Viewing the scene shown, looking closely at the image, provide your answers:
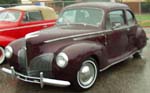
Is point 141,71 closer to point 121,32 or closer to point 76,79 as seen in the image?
point 121,32

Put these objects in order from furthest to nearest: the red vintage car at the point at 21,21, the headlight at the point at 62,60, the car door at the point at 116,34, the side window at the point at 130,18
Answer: the red vintage car at the point at 21,21 < the side window at the point at 130,18 < the car door at the point at 116,34 < the headlight at the point at 62,60

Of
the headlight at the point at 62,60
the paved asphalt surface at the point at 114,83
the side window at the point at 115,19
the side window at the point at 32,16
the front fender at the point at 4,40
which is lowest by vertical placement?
the paved asphalt surface at the point at 114,83

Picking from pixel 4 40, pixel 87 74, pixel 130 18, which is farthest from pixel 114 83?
pixel 4 40

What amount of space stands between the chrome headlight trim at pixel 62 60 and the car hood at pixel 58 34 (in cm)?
52

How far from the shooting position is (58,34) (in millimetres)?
6262

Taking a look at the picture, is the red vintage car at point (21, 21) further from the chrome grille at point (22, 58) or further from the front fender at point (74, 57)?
the front fender at point (74, 57)

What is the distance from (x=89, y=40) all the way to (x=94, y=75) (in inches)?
31.5

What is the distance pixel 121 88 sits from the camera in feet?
20.2

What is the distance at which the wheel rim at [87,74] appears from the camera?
233 inches

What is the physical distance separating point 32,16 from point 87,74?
15.0ft

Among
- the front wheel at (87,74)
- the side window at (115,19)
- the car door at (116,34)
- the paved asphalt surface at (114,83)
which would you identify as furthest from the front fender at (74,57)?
the side window at (115,19)

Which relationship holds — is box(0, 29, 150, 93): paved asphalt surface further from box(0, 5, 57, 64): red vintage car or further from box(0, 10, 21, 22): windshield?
box(0, 10, 21, 22): windshield

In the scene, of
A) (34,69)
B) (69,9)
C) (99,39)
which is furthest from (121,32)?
(34,69)

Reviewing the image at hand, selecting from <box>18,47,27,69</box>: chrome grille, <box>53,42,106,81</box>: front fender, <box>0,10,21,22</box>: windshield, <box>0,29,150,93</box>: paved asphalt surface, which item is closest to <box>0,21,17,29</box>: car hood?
<box>0,10,21,22</box>: windshield
